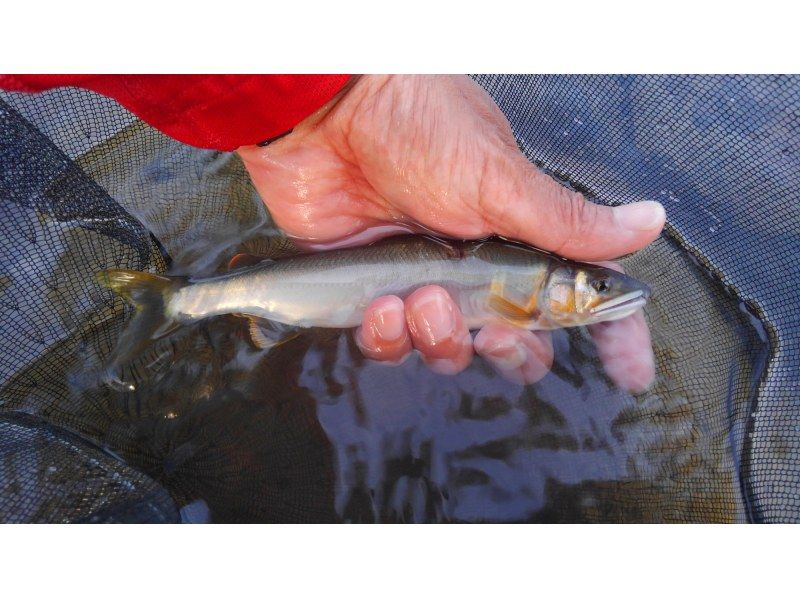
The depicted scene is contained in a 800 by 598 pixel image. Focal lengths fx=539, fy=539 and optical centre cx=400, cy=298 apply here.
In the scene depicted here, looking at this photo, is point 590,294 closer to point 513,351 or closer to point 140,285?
point 513,351

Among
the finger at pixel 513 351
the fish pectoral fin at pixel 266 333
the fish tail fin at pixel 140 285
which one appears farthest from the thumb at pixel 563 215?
the fish tail fin at pixel 140 285

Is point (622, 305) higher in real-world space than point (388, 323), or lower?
higher

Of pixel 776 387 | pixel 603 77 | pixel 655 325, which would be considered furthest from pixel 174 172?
pixel 776 387

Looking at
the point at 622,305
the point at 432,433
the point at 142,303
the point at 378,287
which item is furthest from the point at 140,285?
the point at 622,305

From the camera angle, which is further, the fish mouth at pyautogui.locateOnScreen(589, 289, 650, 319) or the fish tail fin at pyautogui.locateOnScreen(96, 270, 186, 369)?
the fish tail fin at pyautogui.locateOnScreen(96, 270, 186, 369)

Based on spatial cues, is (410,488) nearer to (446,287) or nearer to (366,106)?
(446,287)

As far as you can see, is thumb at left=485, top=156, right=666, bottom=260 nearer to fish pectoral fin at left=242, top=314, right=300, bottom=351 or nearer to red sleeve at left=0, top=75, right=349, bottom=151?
red sleeve at left=0, top=75, right=349, bottom=151

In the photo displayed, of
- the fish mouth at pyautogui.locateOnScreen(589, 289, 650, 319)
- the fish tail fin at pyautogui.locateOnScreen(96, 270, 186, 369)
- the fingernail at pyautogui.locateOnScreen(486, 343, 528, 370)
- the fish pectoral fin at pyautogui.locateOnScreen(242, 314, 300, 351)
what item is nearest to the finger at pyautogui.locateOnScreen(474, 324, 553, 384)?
the fingernail at pyautogui.locateOnScreen(486, 343, 528, 370)
